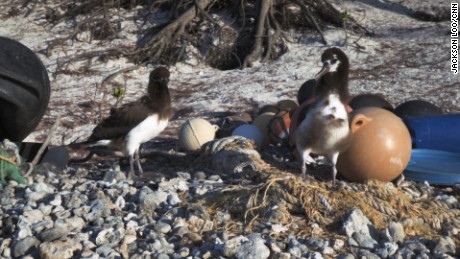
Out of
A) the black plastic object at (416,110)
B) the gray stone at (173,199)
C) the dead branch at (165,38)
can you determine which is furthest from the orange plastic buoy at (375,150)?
the dead branch at (165,38)

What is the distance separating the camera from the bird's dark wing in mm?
6422

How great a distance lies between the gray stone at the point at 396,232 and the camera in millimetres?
4562

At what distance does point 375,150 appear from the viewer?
5730 millimetres

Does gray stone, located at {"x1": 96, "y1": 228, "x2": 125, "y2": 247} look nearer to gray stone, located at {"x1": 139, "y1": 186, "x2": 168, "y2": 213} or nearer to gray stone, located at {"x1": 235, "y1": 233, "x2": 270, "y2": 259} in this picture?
gray stone, located at {"x1": 139, "y1": 186, "x2": 168, "y2": 213}

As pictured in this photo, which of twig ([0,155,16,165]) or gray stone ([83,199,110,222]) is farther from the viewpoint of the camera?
twig ([0,155,16,165])

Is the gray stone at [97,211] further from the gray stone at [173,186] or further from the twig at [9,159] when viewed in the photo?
the twig at [9,159]

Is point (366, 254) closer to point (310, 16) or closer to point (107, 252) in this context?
point (107, 252)

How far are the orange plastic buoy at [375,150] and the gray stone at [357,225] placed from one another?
107 centimetres

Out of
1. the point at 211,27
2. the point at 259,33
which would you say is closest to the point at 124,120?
the point at 259,33

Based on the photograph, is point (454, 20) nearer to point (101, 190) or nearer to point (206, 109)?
point (206, 109)

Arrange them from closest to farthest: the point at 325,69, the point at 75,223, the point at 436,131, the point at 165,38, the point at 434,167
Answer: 1. the point at 75,223
2. the point at 325,69
3. the point at 434,167
4. the point at 436,131
5. the point at 165,38

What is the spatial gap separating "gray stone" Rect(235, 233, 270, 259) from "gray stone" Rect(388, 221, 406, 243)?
88cm

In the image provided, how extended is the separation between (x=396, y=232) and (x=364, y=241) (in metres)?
0.26

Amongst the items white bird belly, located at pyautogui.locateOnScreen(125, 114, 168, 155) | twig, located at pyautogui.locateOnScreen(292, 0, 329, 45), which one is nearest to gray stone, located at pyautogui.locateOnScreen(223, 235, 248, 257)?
white bird belly, located at pyautogui.locateOnScreen(125, 114, 168, 155)
